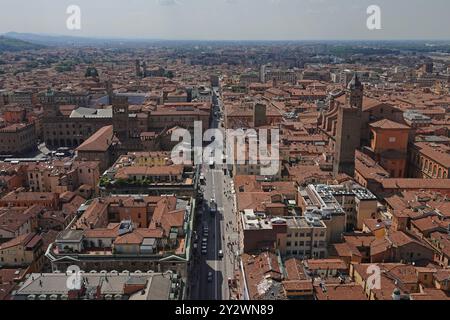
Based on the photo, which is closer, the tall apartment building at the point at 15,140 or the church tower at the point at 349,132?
the church tower at the point at 349,132

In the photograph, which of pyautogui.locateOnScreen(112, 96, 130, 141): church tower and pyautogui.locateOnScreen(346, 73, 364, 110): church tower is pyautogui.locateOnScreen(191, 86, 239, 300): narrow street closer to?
pyautogui.locateOnScreen(112, 96, 130, 141): church tower

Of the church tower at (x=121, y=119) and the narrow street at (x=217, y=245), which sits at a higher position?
the church tower at (x=121, y=119)

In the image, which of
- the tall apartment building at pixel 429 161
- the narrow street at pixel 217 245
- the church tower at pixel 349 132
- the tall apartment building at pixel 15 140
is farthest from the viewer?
the tall apartment building at pixel 15 140

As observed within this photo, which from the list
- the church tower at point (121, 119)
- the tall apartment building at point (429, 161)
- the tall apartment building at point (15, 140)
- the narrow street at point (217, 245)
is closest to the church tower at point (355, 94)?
the tall apartment building at point (429, 161)

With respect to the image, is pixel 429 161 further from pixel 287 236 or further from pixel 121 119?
pixel 121 119

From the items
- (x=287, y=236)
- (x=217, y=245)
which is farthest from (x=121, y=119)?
(x=287, y=236)

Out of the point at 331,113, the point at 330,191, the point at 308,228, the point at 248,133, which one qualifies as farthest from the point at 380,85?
the point at 308,228

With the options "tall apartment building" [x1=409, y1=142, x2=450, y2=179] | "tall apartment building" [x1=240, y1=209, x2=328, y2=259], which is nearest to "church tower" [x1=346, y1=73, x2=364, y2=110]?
"tall apartment building" [x1=409, y1=142, x2=450, y2=179]

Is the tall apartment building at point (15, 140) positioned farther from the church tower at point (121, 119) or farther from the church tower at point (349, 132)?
the church tower at point (349, 132)
